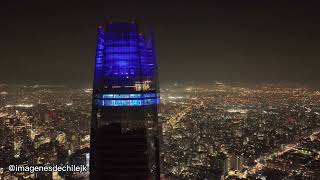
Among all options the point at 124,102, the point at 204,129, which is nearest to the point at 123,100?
the point at 124,102

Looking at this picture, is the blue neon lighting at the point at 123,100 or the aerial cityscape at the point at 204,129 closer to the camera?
the blue neon lighting at the point at 123,100

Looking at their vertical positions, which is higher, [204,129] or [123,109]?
[123,109]

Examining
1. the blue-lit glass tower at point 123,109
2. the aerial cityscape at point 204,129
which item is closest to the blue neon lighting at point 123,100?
the blue-lit glass tower at point 123,109

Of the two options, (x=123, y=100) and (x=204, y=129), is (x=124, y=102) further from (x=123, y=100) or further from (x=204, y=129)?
(x=204, y=129)

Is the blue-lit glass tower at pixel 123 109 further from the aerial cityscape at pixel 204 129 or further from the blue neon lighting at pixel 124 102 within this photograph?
the aerial cityscape at pixel 204 129

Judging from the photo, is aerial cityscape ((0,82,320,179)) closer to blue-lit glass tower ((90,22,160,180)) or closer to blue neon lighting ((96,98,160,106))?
blue-lit glass tower ((90,22,160,180))

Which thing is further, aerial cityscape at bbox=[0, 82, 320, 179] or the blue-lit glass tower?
aerial cityscape at bbox=[0, 82, 320, 179]

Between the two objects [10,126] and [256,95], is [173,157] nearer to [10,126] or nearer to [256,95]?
[10,126]

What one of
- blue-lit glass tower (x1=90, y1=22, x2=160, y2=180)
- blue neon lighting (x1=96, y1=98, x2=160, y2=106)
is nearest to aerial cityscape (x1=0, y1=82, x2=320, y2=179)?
blue-lit glass tower (x1=90, y1=22, x2=160, y2=180)

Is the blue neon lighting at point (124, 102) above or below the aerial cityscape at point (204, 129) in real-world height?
above
